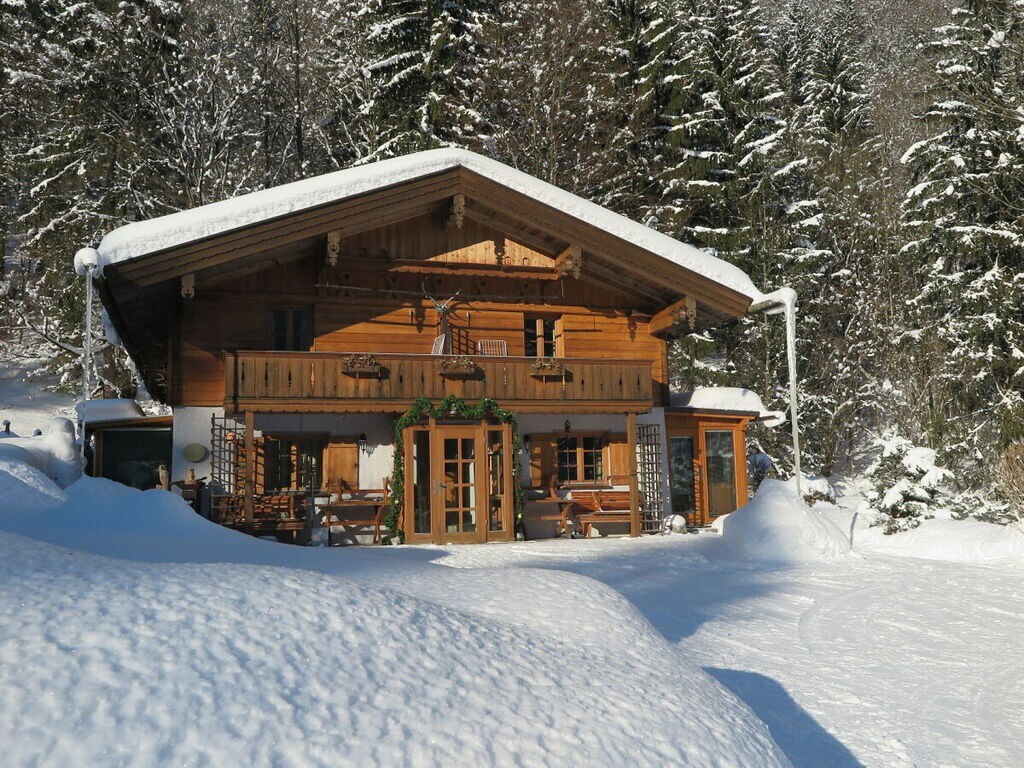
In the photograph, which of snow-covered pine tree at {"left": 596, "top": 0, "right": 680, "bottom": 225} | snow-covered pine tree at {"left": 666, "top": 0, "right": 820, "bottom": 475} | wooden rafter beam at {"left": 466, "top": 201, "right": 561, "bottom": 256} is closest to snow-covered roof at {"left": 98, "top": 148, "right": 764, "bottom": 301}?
wooden rafter beam at {"left": 466, "top": 201, "right": 561, "bottom": 256}

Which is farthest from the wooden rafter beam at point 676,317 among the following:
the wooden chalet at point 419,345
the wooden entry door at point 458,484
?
the wooden entry door at point 458,484

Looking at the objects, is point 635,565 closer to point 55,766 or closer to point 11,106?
point 55,766

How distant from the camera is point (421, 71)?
88.5 feet

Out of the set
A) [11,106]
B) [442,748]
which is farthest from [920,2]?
[442,748]

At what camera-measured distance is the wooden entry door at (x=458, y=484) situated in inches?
572

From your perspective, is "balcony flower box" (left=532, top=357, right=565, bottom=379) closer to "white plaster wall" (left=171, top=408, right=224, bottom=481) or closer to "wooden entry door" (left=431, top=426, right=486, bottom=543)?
"wooden entry door" (left=431, top=426, right=486, bottom=543)

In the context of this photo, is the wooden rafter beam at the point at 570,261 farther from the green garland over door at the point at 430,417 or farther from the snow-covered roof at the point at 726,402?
the snow-covered roof at the point at 726,402

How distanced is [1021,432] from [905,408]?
8.01 m

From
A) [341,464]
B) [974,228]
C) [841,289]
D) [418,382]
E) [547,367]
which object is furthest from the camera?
[841,289]

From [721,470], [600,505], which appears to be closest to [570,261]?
[600,505]

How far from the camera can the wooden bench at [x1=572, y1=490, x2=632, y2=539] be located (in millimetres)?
16078

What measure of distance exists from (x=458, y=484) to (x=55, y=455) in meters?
6.51

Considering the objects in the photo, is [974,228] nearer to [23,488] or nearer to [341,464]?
[341,464]

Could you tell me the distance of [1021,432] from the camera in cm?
2009
